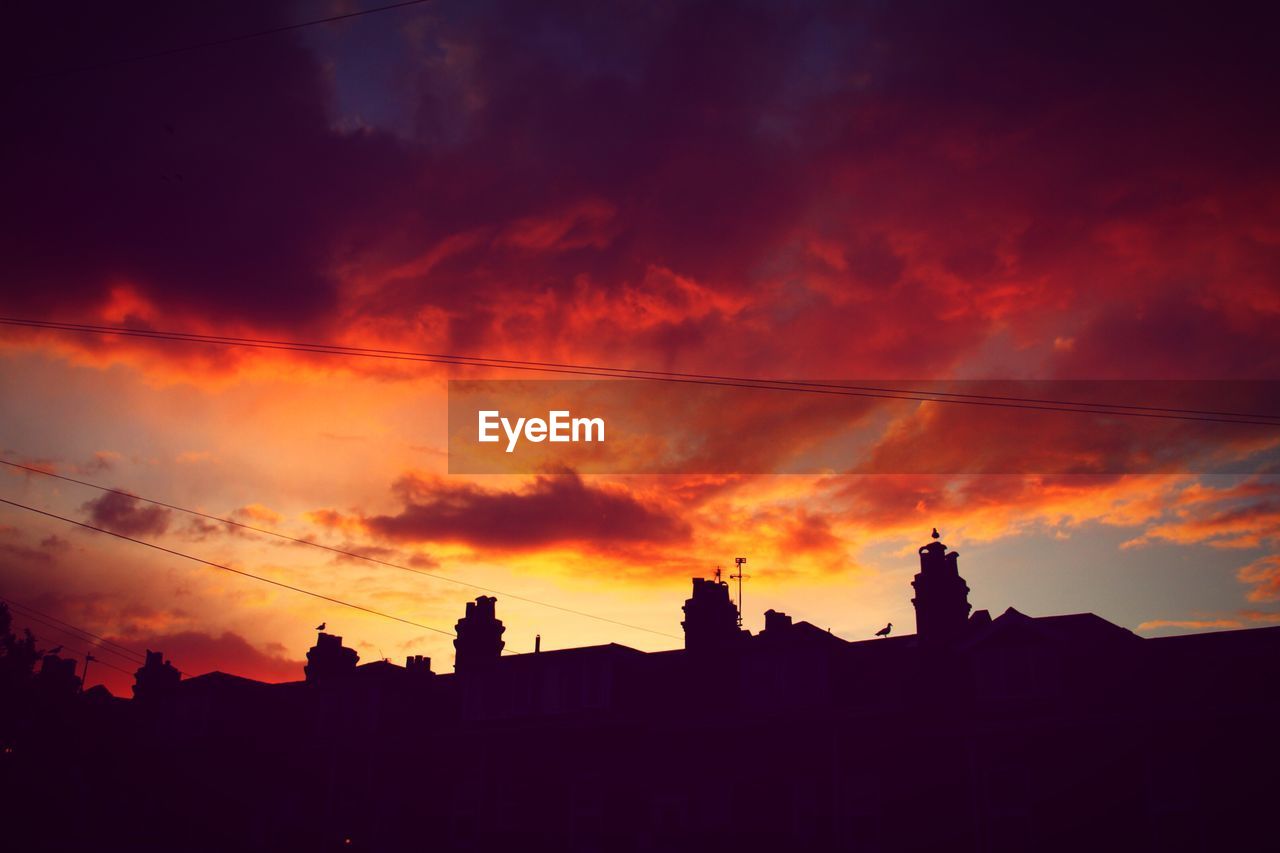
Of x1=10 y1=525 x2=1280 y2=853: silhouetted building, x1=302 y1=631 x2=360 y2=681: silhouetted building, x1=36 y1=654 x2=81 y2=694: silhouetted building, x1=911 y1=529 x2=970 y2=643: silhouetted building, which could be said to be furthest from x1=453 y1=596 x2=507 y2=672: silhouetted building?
x1=36 y1=654 x2=81 y2=694: silhouetted building

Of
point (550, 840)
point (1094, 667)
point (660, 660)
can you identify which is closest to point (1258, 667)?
point (1094, 667)

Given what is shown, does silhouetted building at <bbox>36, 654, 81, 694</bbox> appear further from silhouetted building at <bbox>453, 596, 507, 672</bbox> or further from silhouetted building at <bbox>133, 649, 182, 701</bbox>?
silhouetted building at <bbox>453, 596, 507, 672</bbox>

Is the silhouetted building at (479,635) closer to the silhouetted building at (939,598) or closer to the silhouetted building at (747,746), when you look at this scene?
the silhouetted building at (747,746)

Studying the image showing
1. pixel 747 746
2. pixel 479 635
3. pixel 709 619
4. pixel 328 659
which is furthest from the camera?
pixel 328 659

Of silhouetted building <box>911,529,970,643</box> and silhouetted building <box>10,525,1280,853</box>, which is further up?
silhouetted building <box>911,529,970,643</box>

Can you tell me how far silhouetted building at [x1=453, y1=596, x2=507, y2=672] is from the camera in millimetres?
38688

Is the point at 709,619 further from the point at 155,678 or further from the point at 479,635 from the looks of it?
the point at 155,678

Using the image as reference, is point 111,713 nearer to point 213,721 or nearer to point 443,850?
point 213,721

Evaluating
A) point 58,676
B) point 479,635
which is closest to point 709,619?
point 479,635

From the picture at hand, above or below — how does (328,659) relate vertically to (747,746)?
above

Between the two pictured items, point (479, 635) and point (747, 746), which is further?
point (479, 635)

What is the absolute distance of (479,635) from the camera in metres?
38.9

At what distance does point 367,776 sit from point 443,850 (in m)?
4.89

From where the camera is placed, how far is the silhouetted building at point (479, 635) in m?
38.7
